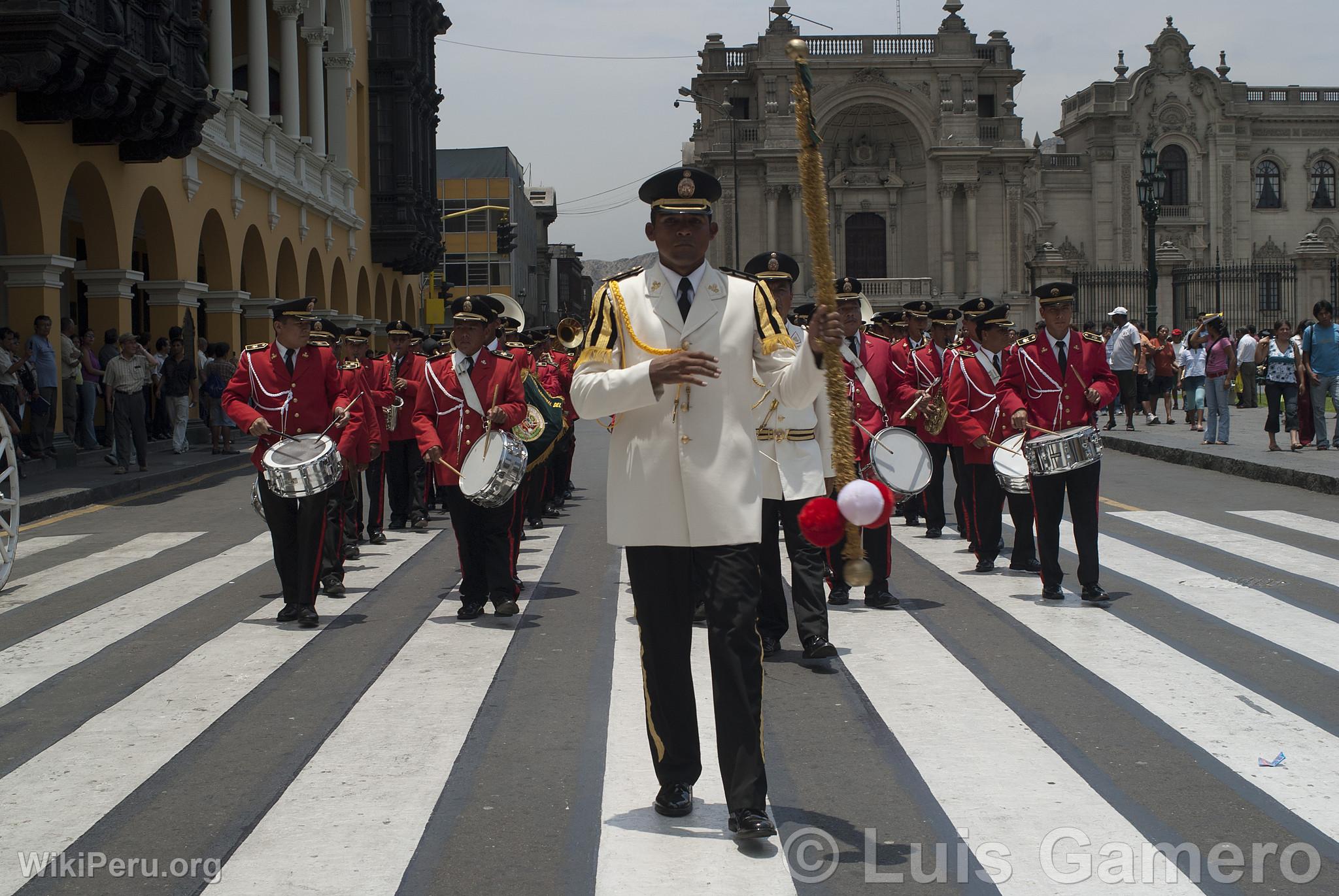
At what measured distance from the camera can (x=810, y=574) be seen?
8.10 metres

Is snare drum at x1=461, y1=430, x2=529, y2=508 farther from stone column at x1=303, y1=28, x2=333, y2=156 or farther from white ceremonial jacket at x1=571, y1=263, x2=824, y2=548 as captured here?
stone column at x1=303, y1=28, x2=333, y2=156

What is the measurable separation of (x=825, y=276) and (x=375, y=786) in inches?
102

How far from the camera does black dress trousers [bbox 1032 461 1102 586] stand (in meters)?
9.33

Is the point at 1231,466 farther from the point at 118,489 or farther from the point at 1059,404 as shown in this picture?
the point at 118,489

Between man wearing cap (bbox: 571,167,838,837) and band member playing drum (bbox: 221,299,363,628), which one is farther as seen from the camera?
Answer: band member playing drum (bbox: 221,299,363,628)

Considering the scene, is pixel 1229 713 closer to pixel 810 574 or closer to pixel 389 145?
pixel 810 574

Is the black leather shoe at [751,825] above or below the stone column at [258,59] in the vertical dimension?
below

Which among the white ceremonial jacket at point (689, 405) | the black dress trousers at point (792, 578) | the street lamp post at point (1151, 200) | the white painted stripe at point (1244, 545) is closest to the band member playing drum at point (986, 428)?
the white painted stripe at point (1244, 545)

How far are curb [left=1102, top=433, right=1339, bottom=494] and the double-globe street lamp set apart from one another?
36999 mm

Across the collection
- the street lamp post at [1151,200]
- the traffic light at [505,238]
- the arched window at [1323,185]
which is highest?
the arched window at [1323,185]

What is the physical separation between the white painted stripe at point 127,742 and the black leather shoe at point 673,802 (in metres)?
2.04

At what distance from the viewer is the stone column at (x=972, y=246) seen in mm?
68375

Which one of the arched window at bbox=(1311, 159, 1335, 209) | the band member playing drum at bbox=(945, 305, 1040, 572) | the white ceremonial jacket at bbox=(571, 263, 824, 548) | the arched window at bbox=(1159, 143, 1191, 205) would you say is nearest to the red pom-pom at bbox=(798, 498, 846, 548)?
the white ceremonial jacket at bbox=(571, 263, 824, 548)

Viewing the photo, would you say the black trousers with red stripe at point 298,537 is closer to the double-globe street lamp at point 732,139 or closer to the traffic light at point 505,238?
the traffic light at point 505,238
